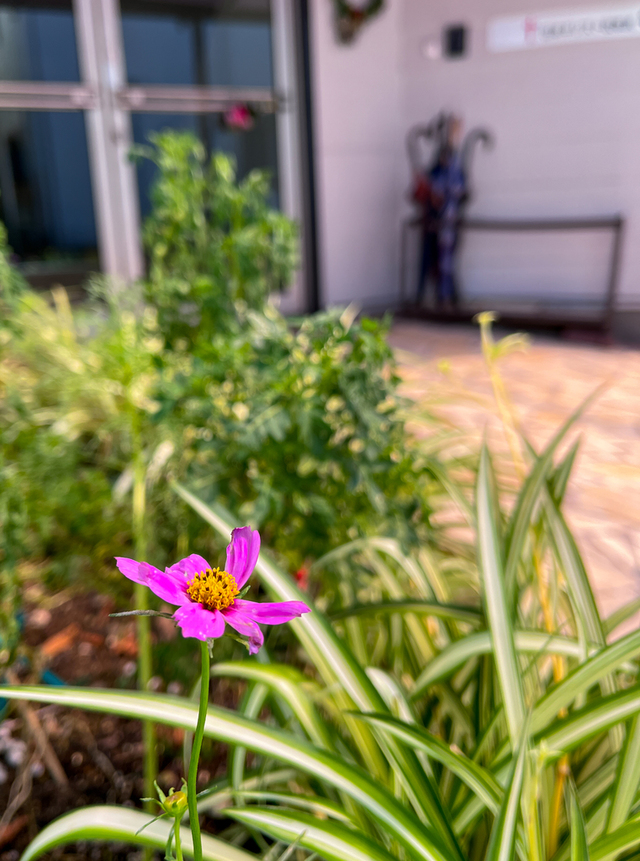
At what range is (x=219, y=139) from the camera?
158 inches

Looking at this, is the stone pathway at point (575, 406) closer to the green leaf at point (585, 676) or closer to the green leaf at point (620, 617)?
the green leaf at point (620, 617)

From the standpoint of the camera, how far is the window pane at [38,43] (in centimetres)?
322

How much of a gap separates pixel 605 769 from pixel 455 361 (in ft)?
9.80

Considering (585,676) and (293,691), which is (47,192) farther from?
(585,676)

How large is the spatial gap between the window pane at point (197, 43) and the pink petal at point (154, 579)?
387 cm

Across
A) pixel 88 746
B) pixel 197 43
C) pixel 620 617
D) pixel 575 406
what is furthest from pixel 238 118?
pixel 620 617

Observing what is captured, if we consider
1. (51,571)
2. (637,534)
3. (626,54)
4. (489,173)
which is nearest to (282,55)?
(489,173)

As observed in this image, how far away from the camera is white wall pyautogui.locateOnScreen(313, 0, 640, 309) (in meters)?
4.05

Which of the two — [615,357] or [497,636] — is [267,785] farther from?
[615,357]

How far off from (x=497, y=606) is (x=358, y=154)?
4344mm

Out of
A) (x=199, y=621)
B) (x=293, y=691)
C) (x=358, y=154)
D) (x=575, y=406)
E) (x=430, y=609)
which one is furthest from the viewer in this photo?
(x=358, y=154)

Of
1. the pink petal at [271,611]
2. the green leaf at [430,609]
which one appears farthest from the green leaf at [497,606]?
the pink petal at [271,611]

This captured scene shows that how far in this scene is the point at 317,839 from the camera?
53 cm

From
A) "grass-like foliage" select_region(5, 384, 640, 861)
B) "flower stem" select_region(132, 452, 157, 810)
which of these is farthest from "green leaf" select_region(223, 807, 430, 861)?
"flower stem" select_region(132, 452, 157, 810)
